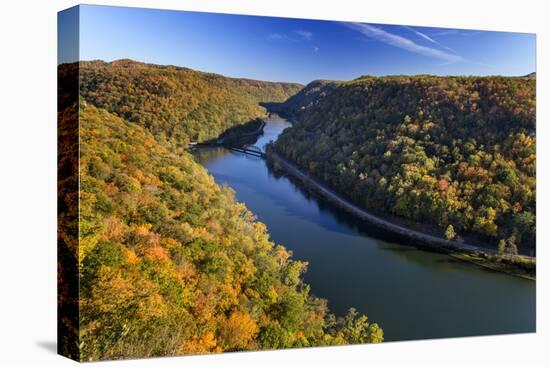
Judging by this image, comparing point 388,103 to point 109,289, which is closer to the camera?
point 109,289

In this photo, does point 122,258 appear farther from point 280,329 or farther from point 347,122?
point 347,122

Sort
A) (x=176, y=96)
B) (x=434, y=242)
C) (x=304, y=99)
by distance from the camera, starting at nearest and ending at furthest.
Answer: (x=176, y=96) < (x=304, y=99) < (x=434, y=242)

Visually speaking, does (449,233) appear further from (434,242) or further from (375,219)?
(375,219)

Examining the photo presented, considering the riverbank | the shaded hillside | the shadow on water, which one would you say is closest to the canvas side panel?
the shadow on water

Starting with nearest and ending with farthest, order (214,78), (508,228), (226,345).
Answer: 1. (226,345)
2. (214,78)
3. (508,228)

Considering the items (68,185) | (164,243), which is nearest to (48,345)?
(164,243)

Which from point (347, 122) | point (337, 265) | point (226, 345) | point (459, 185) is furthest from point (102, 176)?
point (459, 185)

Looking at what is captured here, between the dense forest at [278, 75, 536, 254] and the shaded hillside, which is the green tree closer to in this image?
the dense forest at [278, 75, 536, 254]
